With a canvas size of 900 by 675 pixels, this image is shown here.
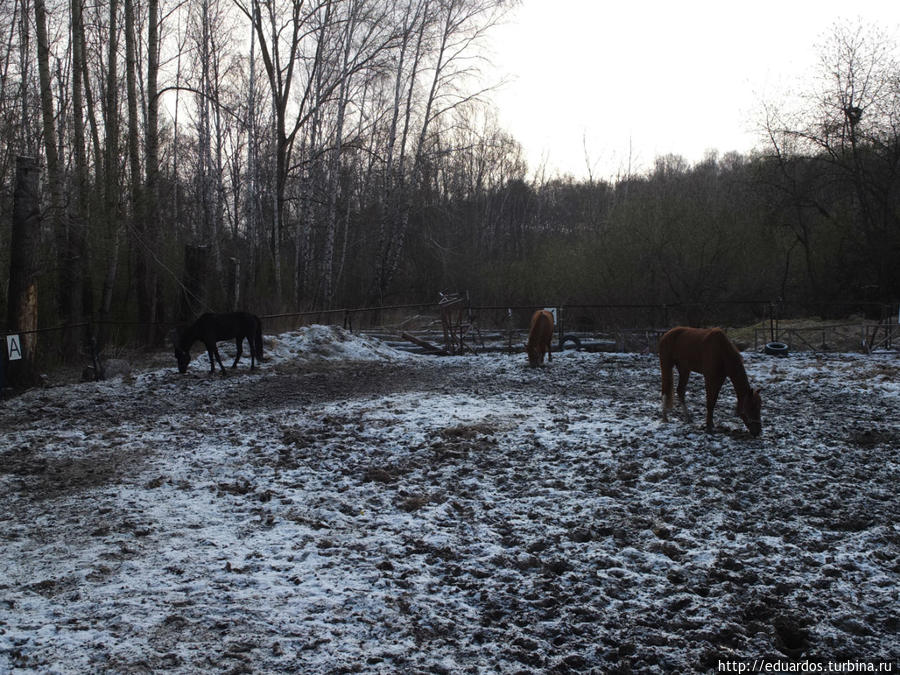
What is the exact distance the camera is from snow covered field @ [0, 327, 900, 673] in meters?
2.86

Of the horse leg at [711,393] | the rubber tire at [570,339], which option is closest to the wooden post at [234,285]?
the rubber tire at [570,339]

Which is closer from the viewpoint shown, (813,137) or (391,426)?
(391,426)

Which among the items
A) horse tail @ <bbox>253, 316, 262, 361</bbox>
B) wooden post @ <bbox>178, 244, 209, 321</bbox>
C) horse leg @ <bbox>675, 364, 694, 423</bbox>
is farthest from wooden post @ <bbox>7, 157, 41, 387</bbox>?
horse leg @ <bbox>675, 364, 694, 423</bbox>

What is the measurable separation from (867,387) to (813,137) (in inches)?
632

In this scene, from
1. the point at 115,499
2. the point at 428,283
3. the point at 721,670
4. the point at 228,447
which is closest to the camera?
the point at 721,670

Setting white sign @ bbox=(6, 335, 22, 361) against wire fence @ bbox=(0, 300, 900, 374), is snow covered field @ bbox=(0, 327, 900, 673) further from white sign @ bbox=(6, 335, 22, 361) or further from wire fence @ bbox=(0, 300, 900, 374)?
wire fence @ bbox=(0, 300, 900, 374)

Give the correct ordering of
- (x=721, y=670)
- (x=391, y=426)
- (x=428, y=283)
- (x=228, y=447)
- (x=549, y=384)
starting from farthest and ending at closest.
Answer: (x=428, y=283)
(x=549, y=384)
(x=391, y=426)
(x=228, y=447)
(x=721, y=670)

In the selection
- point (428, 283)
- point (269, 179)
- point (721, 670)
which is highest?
point (269, 179)

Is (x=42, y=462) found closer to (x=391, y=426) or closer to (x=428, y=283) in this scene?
(x=391, y=426)

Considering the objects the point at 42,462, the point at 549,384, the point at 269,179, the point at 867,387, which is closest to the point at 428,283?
the point at 269,179

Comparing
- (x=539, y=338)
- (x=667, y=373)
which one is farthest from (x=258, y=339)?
(x=667, y=373)

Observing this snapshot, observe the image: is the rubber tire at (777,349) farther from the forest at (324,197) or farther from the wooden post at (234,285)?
the wooden post at (234,285)

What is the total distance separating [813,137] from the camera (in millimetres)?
21562

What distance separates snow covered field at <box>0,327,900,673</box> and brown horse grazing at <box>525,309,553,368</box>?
15.7 feet
